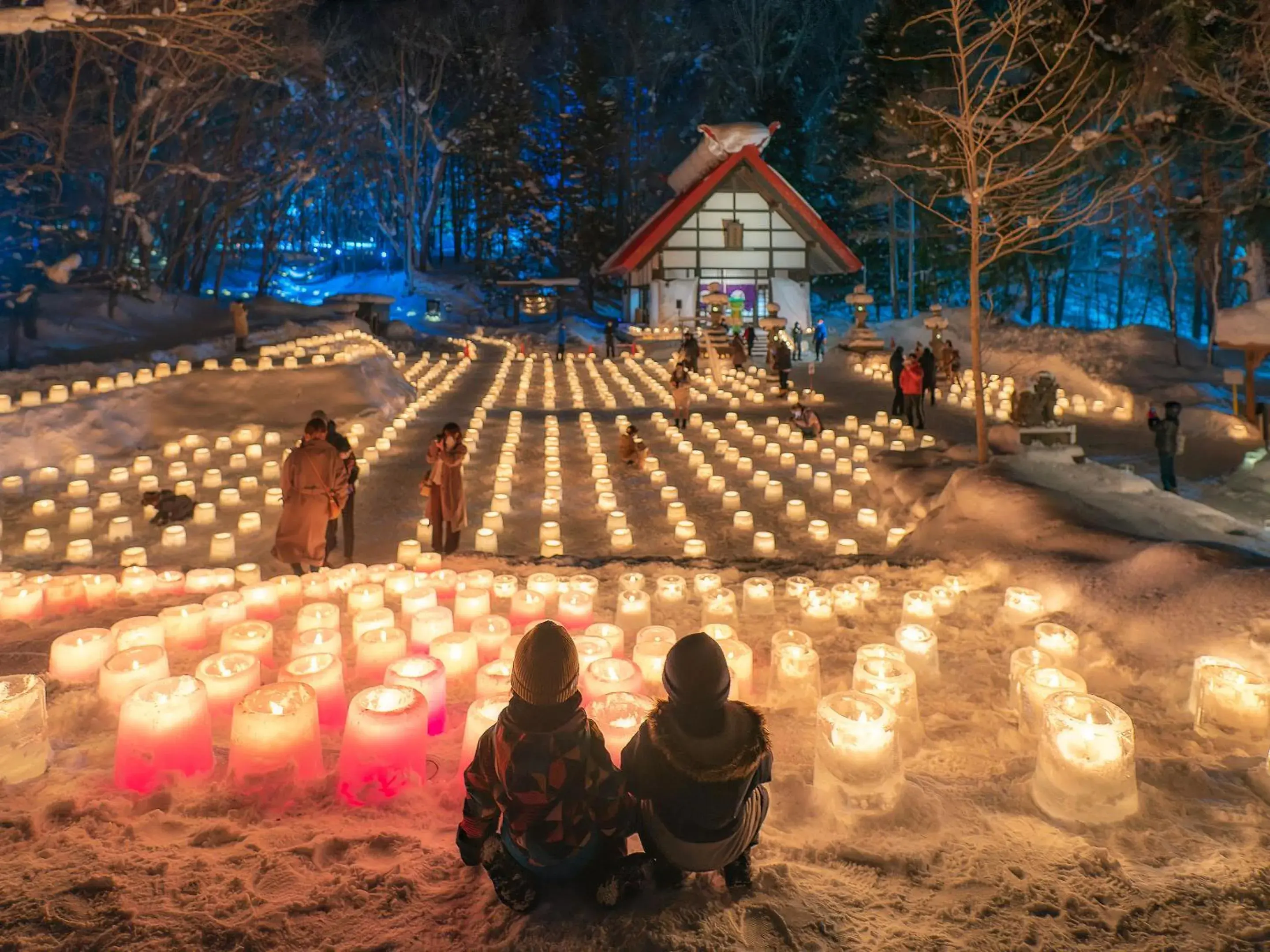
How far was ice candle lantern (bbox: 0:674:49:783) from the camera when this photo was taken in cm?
335

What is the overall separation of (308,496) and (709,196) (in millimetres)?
24924

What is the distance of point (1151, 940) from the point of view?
2543 mm

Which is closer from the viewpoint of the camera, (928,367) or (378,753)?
(378,753)

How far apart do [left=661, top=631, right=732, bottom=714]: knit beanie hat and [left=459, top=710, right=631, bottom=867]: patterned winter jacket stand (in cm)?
37

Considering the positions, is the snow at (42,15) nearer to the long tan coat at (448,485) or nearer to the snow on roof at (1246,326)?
the long tan coat at (448,485)

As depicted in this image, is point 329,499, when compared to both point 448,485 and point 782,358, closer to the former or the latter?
point 448,485

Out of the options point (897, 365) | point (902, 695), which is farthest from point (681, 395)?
point (902, 695)

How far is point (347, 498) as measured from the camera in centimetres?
712

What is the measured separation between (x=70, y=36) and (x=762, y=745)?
2057 centimetres

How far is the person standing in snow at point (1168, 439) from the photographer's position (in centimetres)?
1014

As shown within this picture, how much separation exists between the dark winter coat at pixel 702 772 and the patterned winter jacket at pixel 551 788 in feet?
0.42

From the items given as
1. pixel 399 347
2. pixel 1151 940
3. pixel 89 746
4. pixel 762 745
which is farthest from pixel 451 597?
pixel 399 347

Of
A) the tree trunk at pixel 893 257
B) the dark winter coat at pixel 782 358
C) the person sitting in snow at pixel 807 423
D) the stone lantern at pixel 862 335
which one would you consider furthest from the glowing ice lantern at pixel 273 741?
the tree trunk at pixel 893 257

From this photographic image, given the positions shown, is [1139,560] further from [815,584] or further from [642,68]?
[642,68]
